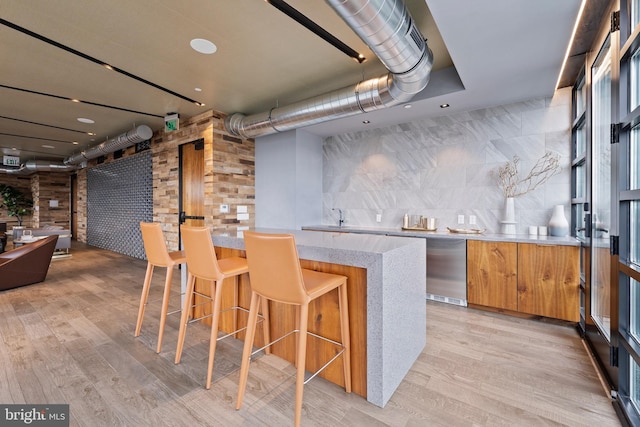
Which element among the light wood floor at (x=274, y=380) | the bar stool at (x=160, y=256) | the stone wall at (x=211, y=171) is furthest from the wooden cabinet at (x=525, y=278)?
the stone wall at (x=211, y=171)

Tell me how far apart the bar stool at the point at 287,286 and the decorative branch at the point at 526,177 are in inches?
119

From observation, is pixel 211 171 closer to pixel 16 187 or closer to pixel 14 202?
pixel 14 202

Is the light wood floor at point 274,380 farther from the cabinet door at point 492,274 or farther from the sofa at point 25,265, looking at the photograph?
the sofa at point 25,265

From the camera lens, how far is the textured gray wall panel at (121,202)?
6286mm

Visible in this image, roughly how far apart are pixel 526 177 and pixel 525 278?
4.34ft

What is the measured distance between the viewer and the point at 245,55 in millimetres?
3029

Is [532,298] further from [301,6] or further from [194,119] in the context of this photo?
[194,119]

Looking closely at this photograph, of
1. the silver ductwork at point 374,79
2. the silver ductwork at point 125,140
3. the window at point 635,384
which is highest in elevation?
the silver ductwork at point 125,140

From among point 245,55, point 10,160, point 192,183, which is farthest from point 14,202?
point 245,55

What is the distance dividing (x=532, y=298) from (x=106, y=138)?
880 centimetres

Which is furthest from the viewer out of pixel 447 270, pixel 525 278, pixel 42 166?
pixel 42 166

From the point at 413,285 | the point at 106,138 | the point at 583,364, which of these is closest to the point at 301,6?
the point at 413,285

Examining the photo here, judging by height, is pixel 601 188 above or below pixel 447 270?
above

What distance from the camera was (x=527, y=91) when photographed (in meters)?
3.22
